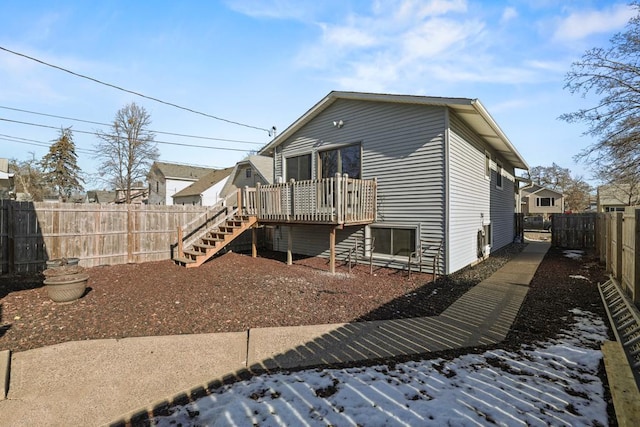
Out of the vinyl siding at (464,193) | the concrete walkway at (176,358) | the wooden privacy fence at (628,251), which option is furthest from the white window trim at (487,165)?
the concrete walkway at (176,358)

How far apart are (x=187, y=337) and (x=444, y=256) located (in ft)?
21.3

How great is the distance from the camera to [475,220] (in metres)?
10.5

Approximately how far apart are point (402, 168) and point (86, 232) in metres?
9.37

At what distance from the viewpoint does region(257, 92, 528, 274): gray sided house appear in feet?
27.2

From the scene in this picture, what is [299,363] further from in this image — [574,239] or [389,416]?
[574,239]

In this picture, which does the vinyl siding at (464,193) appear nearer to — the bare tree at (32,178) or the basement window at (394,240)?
the basement window at (394,240)

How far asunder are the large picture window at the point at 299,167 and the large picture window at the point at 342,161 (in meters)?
0.56

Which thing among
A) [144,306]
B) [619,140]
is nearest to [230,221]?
[144,306]

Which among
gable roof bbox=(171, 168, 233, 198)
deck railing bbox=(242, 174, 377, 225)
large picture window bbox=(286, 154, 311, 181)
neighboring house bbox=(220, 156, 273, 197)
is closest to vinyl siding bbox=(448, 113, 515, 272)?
deck railing bbox=(242, 174, 377, 225)

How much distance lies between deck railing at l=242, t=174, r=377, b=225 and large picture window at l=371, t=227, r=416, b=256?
566 mm

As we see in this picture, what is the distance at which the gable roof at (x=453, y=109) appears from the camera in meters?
7.88

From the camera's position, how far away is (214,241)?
10023 mm

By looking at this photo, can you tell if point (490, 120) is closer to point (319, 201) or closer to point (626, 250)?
point (626, 250)

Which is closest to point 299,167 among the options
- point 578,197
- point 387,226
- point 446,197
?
point 387,226
